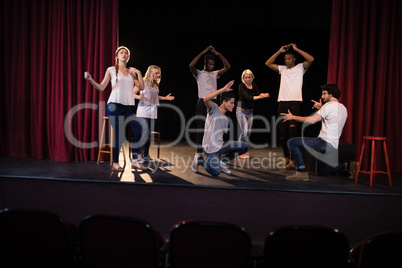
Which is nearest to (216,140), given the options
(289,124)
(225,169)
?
(225,169)

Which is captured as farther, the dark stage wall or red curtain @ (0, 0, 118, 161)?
red curtain @ (0, 0, 118, 161)

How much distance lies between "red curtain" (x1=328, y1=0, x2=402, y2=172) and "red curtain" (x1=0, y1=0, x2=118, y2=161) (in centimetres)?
337

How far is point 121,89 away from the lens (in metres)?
4.22

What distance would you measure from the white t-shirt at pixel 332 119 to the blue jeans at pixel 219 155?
101cm

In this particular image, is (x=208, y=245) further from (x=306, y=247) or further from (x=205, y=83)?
(x=205, y=83)

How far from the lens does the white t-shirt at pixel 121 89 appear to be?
4.21 metres

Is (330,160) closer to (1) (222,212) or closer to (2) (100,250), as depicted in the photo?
Result: (1) (222,212)

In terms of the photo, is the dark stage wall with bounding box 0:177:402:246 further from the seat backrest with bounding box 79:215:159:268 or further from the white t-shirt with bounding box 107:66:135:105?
the seat backrest with bounding box 79:215:159:268

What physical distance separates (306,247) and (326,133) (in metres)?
2.93

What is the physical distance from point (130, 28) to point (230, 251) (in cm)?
727

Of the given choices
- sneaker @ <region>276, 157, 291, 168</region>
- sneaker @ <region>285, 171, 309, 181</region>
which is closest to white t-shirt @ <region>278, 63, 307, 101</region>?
sneaker @ <region>276, 157, 291, 168</region>

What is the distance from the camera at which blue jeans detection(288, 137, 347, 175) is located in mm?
4215

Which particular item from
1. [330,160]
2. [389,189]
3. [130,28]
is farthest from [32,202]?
[130,28]

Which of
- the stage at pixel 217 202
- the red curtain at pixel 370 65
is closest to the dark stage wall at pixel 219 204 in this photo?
the stage at pixel 217 202
